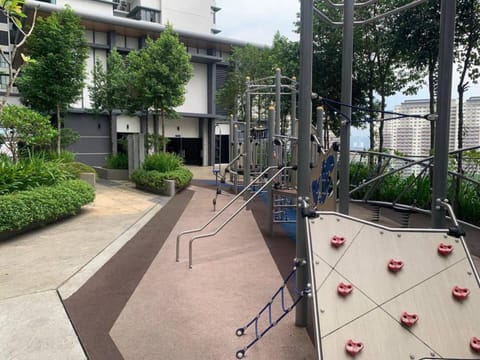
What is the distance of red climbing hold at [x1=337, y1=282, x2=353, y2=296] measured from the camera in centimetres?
228

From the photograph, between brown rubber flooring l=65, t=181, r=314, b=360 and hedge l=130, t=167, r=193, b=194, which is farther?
hedge l=130, t=167, r=193, b=194

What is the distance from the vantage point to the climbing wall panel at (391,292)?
6.81 ft

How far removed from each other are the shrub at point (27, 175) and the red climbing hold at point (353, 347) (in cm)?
603

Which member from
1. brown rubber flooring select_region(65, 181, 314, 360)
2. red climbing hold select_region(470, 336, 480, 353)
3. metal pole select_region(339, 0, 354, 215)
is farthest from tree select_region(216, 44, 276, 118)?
red climbing hold select_region(470, 336, 480, 353)

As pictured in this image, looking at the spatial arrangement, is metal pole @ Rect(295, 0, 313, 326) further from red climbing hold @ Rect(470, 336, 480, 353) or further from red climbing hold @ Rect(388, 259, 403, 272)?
red climbing hold @ Rect(470, 336, 480, 353)

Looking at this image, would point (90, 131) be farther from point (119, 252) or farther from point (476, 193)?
point (476, 193)

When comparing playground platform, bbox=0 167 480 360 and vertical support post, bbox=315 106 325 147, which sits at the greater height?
vertical support post, bbox=315 106 325 147

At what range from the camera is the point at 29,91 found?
38.5 ft

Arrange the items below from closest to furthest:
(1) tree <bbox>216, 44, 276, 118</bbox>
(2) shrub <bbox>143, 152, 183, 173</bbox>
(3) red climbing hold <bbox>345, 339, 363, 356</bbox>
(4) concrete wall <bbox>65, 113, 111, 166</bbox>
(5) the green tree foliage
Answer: (3) red climbing hold <bbox>345, 339, 363, 356</bbox>
(2) shrub <bbox>143, 152, 183, 173</bbox>
(5) the green tree foliage
(1) tree <bbox>216, 44, 276, 118</bbox>
(4) concrete wall <bbox>65, 113, 111, 166</bbox>

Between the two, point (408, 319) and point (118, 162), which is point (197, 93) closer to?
point (118, 162)

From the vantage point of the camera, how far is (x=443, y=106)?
2.91 metres

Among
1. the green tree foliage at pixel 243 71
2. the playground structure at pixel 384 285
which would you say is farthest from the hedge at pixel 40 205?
the green tree foliage at pixel 243 71

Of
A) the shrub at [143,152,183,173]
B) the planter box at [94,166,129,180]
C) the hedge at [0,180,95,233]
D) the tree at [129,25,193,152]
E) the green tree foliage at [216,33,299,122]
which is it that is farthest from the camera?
the green tree foliage at [216,33,299,122]

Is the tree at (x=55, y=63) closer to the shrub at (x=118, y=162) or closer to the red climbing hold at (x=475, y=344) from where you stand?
the shrub at (x=118, y=162)
